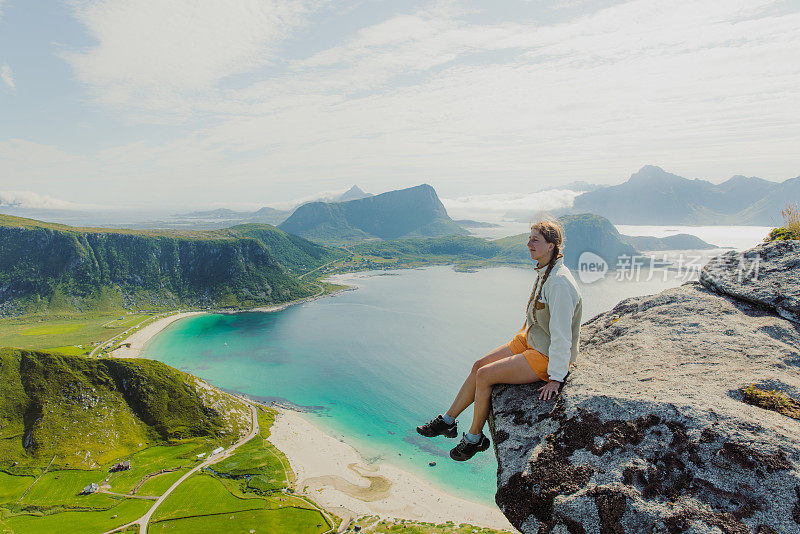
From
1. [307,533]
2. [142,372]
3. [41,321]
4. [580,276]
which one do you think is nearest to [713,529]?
[307,533]

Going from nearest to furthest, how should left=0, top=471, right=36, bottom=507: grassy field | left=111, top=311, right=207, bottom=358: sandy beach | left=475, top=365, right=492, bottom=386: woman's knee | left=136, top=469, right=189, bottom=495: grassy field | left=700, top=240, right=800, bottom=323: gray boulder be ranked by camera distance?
1. left=475, top=365, right=492, bottom=386: woman's knee
2. left=700, top=240, right=800, bottom=323: gray boulder
3. left=0, top=471, right=36, bottom=507: grassy field
4. left=136, top=469, right=189, bottom=495: grassy field
5. left=111, top=311, right=207, bottom=358: sandy beach

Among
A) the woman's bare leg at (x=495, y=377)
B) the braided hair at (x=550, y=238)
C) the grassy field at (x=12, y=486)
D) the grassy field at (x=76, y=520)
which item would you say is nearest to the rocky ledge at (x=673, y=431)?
the woman's bare leg at (x=495, y=377)

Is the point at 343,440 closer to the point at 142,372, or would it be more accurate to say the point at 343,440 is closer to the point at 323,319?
the point at 142,372

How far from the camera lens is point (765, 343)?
633 centimetres

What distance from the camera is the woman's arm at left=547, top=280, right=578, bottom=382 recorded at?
6000 millimetres

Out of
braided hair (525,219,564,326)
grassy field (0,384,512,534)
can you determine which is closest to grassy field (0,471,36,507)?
grassy field (0,384,512,534)

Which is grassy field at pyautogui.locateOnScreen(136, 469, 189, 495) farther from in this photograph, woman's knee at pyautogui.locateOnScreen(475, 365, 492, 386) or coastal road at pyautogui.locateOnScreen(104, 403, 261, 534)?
woman's knee at pyautogui.locateOnScreen(475, 365, 492, 386)

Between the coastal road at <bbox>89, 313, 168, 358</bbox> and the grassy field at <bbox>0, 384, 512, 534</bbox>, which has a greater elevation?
the coastal road at <bbox>89, 313, 168, 358</bbox>

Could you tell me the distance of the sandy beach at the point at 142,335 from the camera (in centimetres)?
9775

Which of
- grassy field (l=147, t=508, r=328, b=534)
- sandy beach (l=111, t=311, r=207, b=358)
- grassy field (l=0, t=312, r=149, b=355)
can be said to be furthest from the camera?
grassy field (l=0, t=312, r=149, b=355)

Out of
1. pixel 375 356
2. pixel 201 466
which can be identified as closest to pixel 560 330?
pixel 201 466

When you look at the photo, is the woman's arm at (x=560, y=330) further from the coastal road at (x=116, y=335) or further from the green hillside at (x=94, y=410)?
the coastal road at (x=116, y=335)

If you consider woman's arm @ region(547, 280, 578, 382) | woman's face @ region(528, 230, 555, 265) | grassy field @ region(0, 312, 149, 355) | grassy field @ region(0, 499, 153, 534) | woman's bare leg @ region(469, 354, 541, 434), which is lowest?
grassy field @ region(0, 499, 153, 534)

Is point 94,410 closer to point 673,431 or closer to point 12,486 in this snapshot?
point 12,486
